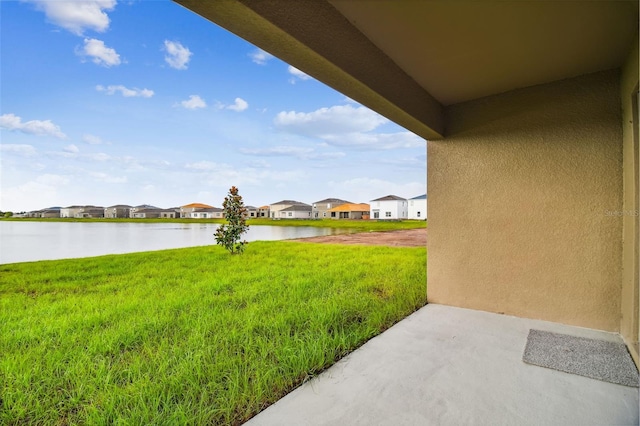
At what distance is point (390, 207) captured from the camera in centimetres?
2512

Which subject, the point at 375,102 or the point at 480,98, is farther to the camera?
the point at 480,98

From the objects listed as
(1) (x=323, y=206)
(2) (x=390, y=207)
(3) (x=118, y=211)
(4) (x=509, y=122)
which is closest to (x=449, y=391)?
(4) (x=509, y=122)

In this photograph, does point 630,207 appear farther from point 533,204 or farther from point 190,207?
point 190,207

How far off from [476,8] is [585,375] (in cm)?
258

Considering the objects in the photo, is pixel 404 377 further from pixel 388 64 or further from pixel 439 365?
pixel 388 64

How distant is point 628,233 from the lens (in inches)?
98.3

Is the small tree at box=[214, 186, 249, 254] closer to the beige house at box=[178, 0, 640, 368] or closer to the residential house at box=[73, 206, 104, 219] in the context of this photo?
the beige house at box=[178, 0, 640, 368]

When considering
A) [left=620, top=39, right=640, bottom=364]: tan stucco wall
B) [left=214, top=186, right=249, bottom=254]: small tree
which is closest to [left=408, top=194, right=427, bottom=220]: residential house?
[left=214, top=186, right=249, bottom=254]: small tree

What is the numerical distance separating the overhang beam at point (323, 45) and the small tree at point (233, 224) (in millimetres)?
6385

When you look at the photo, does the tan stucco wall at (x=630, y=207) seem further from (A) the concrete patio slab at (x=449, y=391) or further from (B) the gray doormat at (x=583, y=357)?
(A) the concrete patio slab at (x=449, y=391)

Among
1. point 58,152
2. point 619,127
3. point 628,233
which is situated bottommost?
point 628,233

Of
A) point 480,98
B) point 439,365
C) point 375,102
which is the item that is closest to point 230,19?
point 375,102

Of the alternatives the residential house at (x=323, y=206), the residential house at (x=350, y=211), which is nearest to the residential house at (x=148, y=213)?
the residential house at (x=323, y=206)

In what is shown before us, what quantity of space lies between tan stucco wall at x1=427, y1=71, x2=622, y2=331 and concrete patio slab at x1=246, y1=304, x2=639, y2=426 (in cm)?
63
